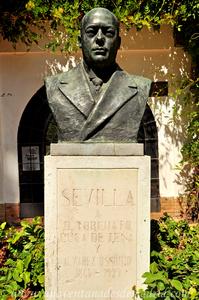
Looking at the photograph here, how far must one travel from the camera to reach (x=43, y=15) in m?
6.83

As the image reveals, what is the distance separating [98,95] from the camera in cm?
349

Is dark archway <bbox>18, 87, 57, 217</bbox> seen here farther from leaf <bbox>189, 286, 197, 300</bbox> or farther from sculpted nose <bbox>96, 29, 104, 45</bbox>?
leaf <bbox>189, 286, 197, 300</bbox>

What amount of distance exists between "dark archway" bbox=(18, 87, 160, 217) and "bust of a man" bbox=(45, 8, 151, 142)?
4.30m

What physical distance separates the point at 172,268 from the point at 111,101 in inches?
62.4

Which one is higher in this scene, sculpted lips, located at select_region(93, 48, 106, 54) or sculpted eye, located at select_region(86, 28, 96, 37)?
sculpted eye, located at select_region(86, 28, 96, 37)

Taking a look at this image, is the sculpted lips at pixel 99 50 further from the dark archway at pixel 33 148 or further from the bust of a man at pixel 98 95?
the dark archway at pixel 33 148

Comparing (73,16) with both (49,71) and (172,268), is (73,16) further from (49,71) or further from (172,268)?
(172,268)

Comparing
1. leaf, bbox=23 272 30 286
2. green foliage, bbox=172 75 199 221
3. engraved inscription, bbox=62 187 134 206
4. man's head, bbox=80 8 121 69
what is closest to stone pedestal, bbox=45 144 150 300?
engraved inscription, bbox=62 187 134 206

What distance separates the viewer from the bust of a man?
11.0 feet

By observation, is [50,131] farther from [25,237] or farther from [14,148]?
[25,237]

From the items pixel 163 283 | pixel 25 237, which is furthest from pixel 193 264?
pixel 25 237

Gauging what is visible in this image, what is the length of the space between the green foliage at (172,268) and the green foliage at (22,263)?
1.03m

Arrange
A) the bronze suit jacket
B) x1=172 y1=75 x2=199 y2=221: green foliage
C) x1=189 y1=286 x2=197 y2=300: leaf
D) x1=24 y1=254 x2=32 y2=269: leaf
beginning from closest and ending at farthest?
x1=189 y1=286 x2=197 y2=300: leaf, the bronze suit jacket, x1=24 y1=254 x2=32 y2=269: leaf, x1=172 y1=75 x2=199 y2=221: green foliage

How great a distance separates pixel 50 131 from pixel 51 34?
1818 mm
